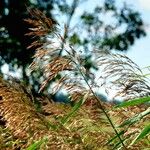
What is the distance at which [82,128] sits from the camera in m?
3.30

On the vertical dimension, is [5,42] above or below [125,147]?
above

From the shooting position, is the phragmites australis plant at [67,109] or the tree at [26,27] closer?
the phragmites australis plant at [67,109]

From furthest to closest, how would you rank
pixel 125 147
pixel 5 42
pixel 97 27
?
pixel 97 27
pixel 5 42
pixel 125 147

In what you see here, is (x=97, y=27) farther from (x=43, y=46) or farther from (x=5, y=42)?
(x=43, y=46)

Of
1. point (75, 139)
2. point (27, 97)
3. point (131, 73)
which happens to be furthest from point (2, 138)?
point (131, 73)

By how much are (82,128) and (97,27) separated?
26495mm

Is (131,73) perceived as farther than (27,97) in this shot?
No

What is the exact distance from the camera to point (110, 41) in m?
28.5

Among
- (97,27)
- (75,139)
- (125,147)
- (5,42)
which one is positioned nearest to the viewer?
(125,147)

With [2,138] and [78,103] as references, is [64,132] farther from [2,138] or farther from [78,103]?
[2,138]

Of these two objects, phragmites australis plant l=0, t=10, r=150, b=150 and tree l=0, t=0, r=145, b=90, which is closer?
phragmites australis plant l=0, t=10, r=150, b=150

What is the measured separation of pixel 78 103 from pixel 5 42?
2437cm

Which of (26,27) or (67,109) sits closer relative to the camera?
(67,109)

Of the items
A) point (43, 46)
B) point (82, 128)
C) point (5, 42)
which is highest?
point (5, 42)
